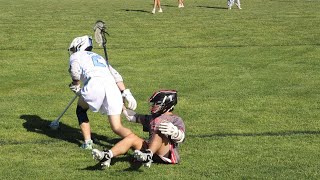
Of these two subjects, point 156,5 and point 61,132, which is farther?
point 156,5

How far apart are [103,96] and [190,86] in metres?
6.46

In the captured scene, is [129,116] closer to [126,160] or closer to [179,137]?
[126,160]

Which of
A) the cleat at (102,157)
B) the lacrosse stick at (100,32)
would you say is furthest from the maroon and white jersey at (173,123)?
the lacrosse stick at (100,32)

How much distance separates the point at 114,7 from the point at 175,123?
26550 millimetres

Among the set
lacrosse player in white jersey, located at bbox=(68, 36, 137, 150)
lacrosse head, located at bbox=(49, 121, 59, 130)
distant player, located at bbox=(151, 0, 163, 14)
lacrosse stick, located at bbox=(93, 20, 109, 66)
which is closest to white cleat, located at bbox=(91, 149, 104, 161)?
lacrosse player in white jersey, located at bbox=(68, 36, 137, 150)

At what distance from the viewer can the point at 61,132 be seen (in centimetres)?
1100

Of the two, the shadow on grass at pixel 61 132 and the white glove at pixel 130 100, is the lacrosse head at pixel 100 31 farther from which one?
the shadow on grass at pixel 61 132

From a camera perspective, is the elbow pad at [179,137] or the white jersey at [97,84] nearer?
the elbow pad at [179,137]

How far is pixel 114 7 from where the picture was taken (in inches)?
1367

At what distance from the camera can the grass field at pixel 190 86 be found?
899cm

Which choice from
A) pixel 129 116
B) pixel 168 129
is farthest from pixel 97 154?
pixel 129 116

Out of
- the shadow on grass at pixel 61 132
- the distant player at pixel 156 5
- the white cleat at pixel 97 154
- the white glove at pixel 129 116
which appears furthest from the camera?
the distant player at pixel 156 5

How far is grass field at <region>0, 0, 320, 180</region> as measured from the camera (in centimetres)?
899

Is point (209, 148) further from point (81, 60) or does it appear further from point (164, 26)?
point (164, 26)
